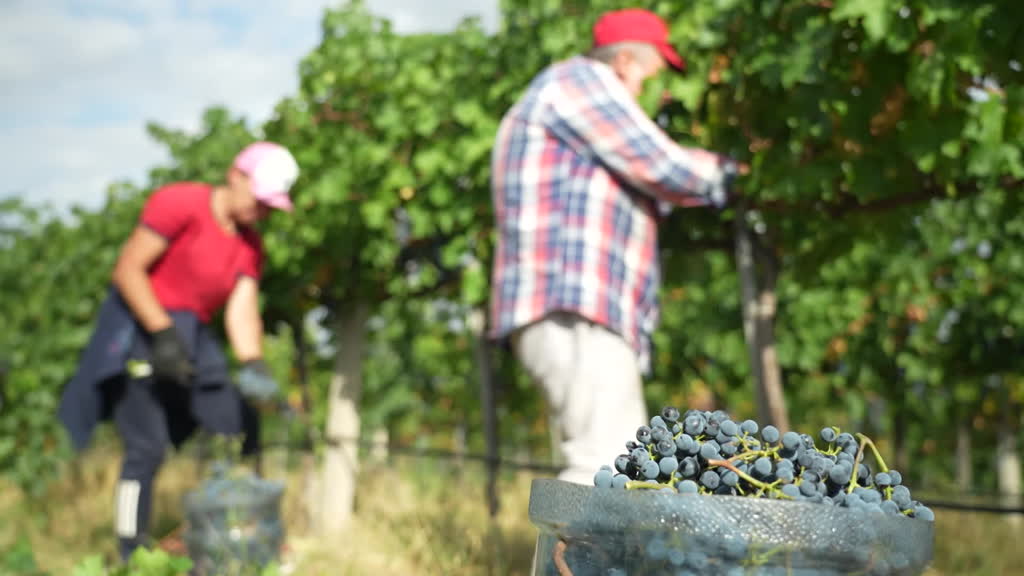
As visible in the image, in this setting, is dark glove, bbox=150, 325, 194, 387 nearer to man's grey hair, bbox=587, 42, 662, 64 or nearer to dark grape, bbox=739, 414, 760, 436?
man's grey hair, bbox=587, 42, 662, 64

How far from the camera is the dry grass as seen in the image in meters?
3.34

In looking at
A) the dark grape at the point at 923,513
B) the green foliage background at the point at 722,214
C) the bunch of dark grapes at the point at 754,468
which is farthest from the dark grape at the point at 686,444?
the green foliage background at the point at 722,214

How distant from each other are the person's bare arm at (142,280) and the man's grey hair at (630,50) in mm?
1858

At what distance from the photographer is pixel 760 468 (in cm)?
104

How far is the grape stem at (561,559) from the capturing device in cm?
104

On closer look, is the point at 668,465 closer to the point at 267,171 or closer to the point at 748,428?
the point at 748,428

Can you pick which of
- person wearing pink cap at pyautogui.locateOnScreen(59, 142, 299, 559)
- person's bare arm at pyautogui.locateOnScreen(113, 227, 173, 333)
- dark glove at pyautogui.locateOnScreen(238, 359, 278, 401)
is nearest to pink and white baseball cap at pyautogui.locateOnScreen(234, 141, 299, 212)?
person wearing pink cap at pyautogui.locateOnScreen(59, 142, 299, 559)

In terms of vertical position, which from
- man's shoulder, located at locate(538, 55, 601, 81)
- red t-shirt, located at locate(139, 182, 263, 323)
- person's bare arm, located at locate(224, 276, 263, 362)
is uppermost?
man's shoulder, located at locate(538, 55, 601, 81)

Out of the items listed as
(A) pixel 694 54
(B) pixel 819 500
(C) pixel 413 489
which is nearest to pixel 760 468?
(B) pixel 819 500

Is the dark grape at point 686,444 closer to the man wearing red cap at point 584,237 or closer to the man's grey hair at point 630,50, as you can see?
the man wearing red cap at point 584,237

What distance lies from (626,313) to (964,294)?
695 cm

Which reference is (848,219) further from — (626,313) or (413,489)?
(413,489)

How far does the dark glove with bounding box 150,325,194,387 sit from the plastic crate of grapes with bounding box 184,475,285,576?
17.2 inches

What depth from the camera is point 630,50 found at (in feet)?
9.36
